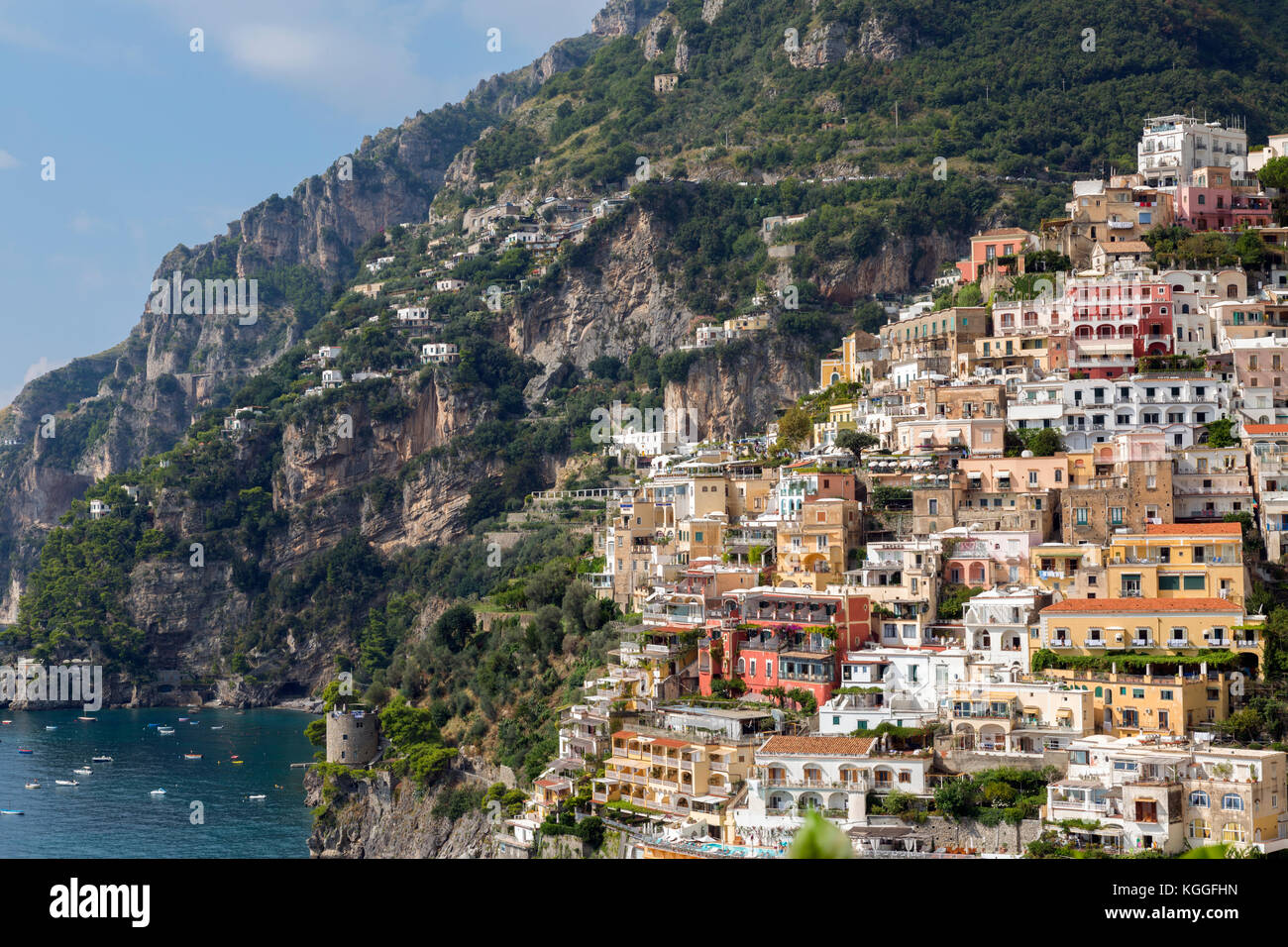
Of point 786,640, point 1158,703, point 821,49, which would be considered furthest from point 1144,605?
point 821,49

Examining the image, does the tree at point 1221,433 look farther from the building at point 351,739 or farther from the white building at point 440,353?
the white building at point 440,353

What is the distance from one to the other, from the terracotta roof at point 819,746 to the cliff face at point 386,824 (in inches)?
537

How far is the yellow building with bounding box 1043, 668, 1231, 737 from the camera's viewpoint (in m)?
30.8

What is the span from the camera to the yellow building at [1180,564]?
110ft

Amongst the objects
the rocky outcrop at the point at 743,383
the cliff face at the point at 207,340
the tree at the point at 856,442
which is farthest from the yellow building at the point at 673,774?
the cliff face at the point at 207,340

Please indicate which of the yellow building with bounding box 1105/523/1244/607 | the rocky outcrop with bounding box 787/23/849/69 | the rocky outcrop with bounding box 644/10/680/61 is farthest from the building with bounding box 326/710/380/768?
the rocky outcrop with bounding box 644/10/680/61

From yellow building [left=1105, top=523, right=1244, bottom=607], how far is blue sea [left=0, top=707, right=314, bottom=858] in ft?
84.1

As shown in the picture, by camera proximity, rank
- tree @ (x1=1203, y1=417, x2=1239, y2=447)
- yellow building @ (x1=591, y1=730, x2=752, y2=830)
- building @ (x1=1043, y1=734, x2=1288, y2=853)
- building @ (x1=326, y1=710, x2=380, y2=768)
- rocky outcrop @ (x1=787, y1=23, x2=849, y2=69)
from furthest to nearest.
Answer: rocky outcrop @ (x1=787, y1=23, x2=849, y2=69) → building @ (x1=326, y1=710, x2=380, y2=768) → tree @ (x1=1203, y1=417, x2=1239, y2=447) → yellow building @ (x1=591, y1=730, x2=752, y2=830) → building @ (x1=1043, y1=734, x2=1288, y2=853)

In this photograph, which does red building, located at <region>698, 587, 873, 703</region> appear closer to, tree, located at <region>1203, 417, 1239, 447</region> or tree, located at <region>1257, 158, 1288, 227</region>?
tree, located at <region>1203, 417, 1239, 447</region>

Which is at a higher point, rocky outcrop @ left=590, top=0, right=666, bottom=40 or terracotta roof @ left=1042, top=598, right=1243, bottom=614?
rocky outcrop @ left=590, top=0, right=666, bottom=40

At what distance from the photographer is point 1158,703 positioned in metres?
31.0

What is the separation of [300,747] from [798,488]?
127 feet

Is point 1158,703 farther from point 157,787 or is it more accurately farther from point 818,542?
point 157,787

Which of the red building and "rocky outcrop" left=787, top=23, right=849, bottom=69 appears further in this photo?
"rocky outcrop" left=787, top=23, right=849, bottom=69
